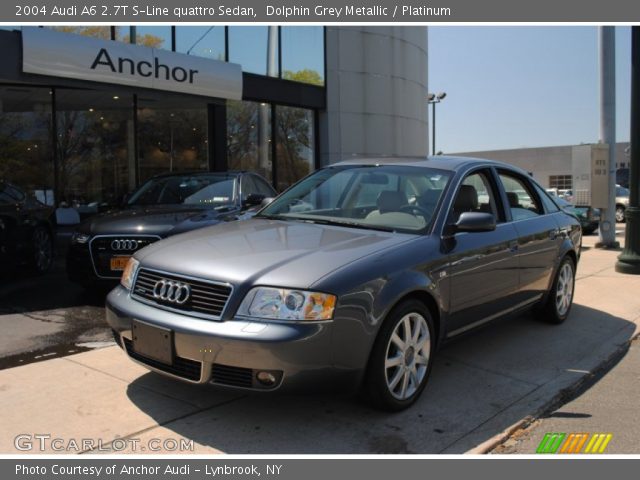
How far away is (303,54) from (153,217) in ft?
34.5

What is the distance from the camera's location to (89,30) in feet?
37.7

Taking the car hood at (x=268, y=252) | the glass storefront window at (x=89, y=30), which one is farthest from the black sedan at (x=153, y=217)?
the glass storefront window at (x=89, y=30)

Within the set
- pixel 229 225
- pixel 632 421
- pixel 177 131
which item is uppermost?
pixel 177 131

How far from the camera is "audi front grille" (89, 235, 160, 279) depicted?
6.23 metres

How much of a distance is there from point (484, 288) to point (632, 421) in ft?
4.26

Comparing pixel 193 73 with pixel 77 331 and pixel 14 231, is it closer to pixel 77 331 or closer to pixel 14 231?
pixel 14 231

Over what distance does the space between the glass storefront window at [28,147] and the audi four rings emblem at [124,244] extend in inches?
293

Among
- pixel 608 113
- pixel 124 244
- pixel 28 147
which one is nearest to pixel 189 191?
pixel 124 244

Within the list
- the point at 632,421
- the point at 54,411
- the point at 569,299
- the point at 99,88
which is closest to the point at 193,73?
the point at 99,88

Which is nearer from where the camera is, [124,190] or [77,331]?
[77,331]

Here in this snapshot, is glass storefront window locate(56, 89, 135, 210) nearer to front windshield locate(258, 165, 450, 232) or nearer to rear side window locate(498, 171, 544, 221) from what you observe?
front windshield locate(258, 165, 450, 232)

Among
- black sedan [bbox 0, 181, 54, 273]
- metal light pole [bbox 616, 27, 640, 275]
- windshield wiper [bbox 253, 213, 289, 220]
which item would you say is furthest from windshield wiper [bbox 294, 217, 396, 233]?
metal light pole [bbox 616, 27, 640, 275]

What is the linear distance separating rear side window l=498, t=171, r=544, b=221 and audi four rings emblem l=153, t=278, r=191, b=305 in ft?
9.81

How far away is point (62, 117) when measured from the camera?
42.7 ft
